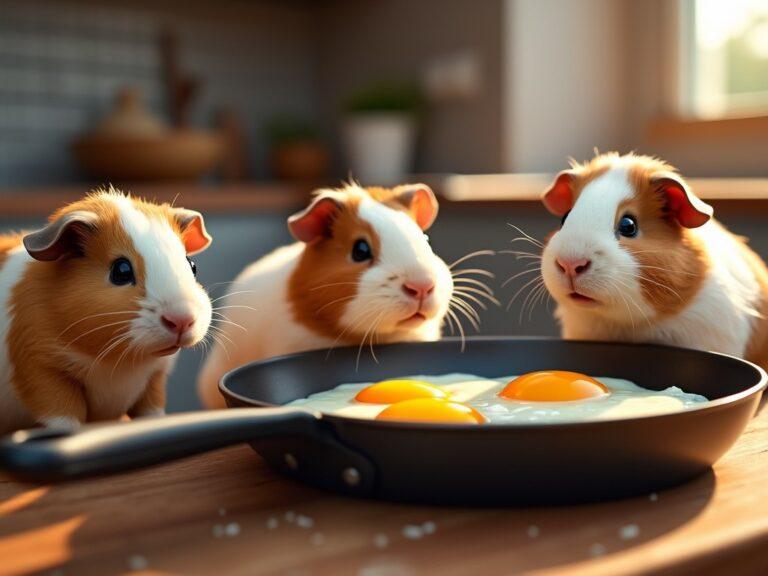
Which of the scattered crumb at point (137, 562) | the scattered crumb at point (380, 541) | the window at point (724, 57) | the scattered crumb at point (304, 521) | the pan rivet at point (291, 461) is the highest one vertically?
the window at point (724, 57)

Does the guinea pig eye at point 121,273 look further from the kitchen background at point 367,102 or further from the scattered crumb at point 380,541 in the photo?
the kitchen background at point 367,102

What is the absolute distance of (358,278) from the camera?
1090 mm

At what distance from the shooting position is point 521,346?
3.26 feet

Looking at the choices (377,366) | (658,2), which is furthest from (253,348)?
(658,2)

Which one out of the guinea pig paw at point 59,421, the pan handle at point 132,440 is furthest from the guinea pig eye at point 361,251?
the pan handle at point 132,440

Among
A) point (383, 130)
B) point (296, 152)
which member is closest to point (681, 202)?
point (383, 130)

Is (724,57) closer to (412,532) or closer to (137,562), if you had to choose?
(412,532)

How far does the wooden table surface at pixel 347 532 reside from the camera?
0.55m

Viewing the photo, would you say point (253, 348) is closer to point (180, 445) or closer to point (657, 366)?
point (657, 366)

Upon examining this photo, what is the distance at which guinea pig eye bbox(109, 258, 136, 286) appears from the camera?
33.1 inches

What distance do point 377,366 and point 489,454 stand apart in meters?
0.38

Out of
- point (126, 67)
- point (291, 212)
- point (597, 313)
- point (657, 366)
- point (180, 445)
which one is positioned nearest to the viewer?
point (180, 445)

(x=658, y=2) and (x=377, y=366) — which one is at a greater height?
(x=658, y=2)

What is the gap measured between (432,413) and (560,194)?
517mm
